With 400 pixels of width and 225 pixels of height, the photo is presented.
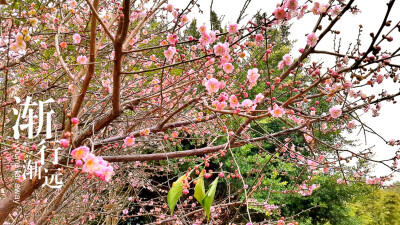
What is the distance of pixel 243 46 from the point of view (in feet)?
6.43

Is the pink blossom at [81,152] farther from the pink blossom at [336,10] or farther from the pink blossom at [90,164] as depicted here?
the pink blossom at [336,10]

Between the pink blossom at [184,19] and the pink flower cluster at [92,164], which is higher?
the pink blossom at [184,19]

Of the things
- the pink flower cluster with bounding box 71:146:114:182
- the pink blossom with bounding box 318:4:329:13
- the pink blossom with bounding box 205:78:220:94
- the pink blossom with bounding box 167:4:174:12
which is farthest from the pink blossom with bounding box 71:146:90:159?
the pink blossom with bounding box 167:4:174:12

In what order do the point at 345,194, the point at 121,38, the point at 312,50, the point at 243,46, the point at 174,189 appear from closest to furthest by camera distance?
the point at 174,189, the point at 312,50, the point at 121,38, the point at 243,46, the point at 345,194

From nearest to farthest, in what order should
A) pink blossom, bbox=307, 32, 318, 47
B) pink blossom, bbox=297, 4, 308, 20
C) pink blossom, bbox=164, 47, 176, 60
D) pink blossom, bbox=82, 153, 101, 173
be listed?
pink blossom, bbox=82, 153, 101, 173
pink blossom, bbox=307, 32, 318, 47
pink blossom, bbox=297, 4, 308, 20
pink blossom, bbox=164, 47, 176, 60

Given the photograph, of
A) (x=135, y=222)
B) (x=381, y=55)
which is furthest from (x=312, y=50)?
(x=135, y=222)

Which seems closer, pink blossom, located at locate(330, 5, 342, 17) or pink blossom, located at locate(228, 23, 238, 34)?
pink blossom, located at locate(330, 5, 342, 17)

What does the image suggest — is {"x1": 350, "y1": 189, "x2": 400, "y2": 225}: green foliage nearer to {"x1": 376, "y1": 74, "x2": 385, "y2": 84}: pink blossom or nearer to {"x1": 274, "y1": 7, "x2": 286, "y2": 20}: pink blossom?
{"x1": 376, "y1": 74, "x2": 385, "y2": 84}: pink blossom

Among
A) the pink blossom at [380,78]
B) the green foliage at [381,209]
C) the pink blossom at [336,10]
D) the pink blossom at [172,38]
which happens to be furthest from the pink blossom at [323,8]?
the green foliage at [381,209]

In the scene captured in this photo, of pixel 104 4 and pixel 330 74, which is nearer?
pixel 330 74

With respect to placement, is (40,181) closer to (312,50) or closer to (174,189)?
(174,189)

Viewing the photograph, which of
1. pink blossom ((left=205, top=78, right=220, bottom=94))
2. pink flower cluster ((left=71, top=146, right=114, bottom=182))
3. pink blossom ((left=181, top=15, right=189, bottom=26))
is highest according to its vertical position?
pink blossom ((left=181, top=15, right=189, bottom=26))

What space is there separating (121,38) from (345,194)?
21.7 feet

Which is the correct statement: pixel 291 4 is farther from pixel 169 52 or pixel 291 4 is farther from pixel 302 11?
pixel 169 52
